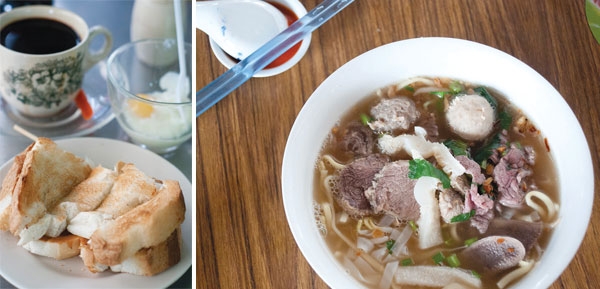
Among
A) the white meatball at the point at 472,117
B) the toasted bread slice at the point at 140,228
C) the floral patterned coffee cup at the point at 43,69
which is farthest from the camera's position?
the white meatball at the point at 472,117

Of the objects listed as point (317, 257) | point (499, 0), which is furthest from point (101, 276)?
point (499, 0)

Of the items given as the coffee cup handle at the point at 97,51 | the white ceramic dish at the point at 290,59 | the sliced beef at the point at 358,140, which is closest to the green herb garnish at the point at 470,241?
the sliced beef at the point at 358,140

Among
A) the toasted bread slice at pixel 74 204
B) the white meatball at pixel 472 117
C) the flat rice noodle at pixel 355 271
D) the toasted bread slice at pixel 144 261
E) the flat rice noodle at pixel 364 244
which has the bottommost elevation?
the flat rice noodle at pixel 355 271

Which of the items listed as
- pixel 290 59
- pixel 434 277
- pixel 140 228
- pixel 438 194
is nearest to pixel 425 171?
pixel 438 194

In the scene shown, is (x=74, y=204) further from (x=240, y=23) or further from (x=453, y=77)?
(x=453, y=77)

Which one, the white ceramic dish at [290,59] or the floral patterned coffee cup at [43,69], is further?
the white ceramic dish at [290,59]

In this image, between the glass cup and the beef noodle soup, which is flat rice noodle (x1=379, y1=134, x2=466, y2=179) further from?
the glass cup

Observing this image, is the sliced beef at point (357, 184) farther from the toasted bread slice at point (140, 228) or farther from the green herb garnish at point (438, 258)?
the toasted bread slice at point (140, 228)
